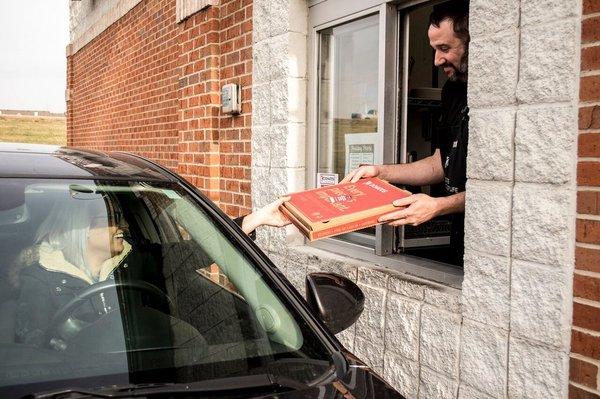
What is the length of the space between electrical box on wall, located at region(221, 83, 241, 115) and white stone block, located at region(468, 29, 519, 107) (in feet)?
8.55

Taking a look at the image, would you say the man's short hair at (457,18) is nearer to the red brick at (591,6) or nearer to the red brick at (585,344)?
the red brick at (591,6)

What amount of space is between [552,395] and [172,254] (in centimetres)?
166

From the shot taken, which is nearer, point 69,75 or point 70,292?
point 70,292

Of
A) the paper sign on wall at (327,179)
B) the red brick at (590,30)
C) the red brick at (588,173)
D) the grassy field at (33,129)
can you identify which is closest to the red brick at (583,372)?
the red brick at (588,173)

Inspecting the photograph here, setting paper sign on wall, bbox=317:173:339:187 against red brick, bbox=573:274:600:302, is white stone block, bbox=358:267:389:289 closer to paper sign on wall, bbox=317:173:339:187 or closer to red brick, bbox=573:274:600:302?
paper sign on wall, bbox=317:173:339:187

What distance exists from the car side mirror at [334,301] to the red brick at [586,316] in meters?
0.93

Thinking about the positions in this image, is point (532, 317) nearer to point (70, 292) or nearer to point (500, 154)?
point (500, 154)

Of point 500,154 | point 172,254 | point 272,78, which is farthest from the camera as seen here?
point 272,78

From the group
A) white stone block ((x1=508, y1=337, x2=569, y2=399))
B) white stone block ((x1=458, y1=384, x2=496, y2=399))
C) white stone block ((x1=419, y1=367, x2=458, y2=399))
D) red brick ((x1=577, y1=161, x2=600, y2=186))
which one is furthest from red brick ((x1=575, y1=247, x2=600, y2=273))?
white stone block ((x1=419, y1=367, x2=458, y2=399))

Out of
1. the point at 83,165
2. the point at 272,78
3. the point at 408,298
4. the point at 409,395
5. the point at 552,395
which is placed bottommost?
the point at 409,395

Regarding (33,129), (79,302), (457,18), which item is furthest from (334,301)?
(33,129)

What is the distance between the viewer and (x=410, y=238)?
4.03 meters

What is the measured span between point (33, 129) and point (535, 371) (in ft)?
131

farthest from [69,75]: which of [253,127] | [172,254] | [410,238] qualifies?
[172,254]
